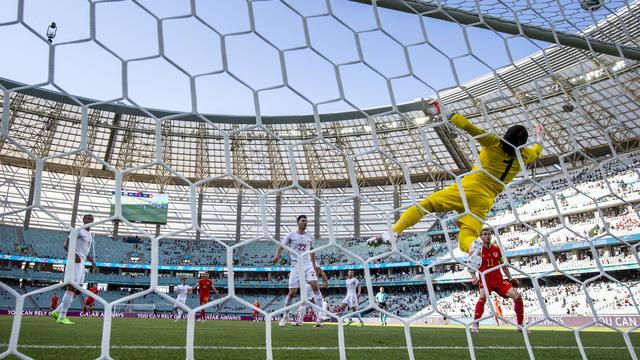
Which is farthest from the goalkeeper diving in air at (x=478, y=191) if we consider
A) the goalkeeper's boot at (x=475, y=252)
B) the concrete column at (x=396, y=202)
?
the concrete column at (x=396, y=202)

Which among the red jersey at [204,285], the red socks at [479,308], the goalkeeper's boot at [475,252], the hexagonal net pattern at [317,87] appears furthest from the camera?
the red jersey at [204,285]

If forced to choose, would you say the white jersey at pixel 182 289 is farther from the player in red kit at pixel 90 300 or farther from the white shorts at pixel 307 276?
the player in red kit at pixel 90 300

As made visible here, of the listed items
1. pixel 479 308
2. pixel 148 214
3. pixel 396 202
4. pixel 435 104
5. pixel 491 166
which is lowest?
pixel 479 308

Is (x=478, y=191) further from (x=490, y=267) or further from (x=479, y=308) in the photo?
(x=479, y=308)

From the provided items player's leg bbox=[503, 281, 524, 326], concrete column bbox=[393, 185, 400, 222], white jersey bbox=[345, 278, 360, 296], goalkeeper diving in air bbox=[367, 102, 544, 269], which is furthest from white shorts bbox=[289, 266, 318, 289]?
white jersey bbox=[345, 278, 360, 296]

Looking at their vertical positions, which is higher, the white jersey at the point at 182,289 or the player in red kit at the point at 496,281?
the white jersey at the point at 182,289

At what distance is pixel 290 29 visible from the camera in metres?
2.70

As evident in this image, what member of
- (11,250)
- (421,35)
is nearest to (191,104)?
(421,35)

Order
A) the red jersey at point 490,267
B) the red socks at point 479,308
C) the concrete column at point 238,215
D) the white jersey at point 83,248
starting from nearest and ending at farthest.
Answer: the white jersey at point 83,248
the red jersey at point 490,267
the red socks at point 479,308
the concrete column at point 238,215

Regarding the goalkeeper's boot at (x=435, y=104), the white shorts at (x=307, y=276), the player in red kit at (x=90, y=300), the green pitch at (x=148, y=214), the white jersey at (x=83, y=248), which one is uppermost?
the green pitch at (x=148, y=214)

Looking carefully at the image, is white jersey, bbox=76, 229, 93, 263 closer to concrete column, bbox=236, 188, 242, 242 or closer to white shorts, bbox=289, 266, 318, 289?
white shorts, bbox=289, 266, 318, 289

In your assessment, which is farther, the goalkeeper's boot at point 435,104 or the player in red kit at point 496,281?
the player in red kit at point 496,281

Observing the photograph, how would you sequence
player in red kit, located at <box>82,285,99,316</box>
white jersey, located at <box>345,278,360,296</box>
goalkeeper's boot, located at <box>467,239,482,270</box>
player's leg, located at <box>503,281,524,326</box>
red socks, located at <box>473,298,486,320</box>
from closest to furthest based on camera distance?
player in red kit, located at <box>82,285,99,316</box>, goalkeeper's boot, located at <box>467,239,482,270</box>, player's leg, located at <box>503,281,524,326</box>, red socks, located at <box>473,298,486,320</box>, white jersey, located at <box>345,278,360,296</box>

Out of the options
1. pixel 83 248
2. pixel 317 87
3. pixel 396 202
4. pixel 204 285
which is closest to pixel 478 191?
pixel 317 87
